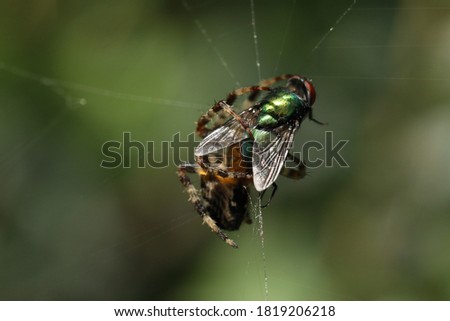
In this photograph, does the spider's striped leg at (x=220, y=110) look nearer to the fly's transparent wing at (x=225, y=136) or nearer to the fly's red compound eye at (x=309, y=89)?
the fly's transparent wing at (x=225, y=136)

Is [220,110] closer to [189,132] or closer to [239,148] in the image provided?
[239,148]

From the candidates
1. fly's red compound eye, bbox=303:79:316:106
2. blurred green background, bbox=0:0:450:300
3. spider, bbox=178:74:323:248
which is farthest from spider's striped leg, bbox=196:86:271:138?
blurred green background, bbox=0:0:450:300

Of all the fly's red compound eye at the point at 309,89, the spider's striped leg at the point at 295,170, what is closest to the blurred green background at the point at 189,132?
the spider's striped leg at the point at 295,170

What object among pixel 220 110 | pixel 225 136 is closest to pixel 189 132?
pixel 220 110

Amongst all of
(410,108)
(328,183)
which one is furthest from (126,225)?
(410,108)
